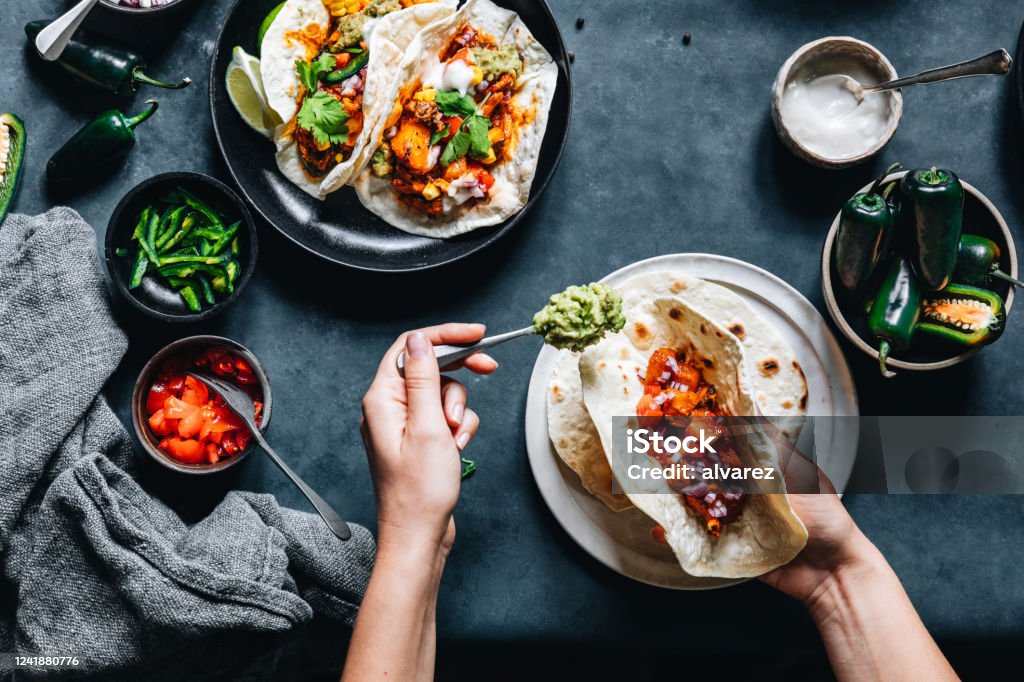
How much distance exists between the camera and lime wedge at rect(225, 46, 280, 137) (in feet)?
7.92

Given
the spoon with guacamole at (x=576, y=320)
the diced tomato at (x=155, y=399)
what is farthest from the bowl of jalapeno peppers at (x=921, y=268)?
the diced tomato at (x=155, y=399)

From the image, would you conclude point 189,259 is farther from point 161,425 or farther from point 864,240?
point 864,240

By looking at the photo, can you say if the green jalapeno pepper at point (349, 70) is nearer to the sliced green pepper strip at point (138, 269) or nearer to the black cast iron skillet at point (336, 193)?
the black cast iron skillet at point (336, 193)

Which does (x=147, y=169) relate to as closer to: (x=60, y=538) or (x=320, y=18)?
(x=320, y=18)

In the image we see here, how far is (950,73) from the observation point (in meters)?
2.23

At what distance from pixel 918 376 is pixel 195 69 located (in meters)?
2.52

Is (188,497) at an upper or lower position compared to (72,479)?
lower

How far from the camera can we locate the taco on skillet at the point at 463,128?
245 centimetres

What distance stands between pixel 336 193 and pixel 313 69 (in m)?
0.38

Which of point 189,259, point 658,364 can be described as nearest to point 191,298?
point 189,259

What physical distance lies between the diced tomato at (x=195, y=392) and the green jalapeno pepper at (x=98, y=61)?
3.10ft

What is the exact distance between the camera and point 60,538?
2275 millimetres

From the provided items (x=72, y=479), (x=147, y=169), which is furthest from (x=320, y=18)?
(x=72, y=479)

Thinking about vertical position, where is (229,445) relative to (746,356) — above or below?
below
